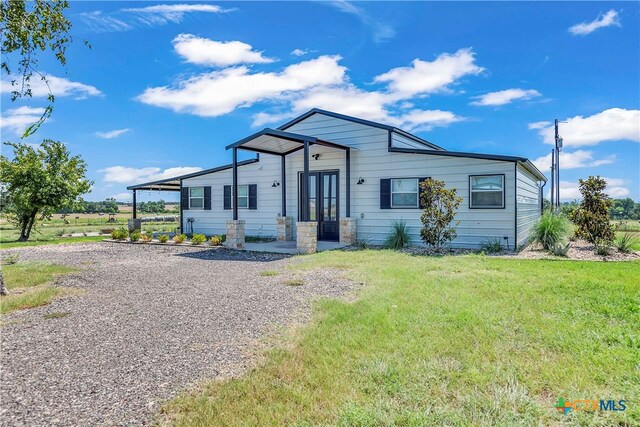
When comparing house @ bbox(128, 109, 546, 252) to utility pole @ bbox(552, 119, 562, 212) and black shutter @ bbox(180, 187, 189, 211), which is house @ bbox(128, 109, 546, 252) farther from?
utility pole @ bbox(552, 119, 562, 212)

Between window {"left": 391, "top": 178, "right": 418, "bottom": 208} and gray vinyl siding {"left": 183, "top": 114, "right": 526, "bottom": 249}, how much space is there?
222mm

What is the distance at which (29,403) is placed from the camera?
104 inches

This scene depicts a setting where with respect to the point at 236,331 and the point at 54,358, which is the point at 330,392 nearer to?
the point at 236,331

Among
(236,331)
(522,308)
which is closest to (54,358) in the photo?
(236,331)

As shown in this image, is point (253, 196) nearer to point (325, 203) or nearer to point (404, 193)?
point (325, 203)

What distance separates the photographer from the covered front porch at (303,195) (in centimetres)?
1244

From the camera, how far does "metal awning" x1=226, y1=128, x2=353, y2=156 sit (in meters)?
11.5

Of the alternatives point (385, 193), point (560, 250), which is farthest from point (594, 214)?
point (385, 193)

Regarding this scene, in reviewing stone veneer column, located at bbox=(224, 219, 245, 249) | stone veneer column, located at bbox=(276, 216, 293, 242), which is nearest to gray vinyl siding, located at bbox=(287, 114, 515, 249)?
stone veneer column, located at bbox=(276, 216, 293, 242)

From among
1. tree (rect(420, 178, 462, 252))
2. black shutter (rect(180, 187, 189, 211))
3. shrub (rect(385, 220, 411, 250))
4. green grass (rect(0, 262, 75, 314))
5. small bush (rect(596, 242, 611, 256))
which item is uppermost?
black shutter (rect(180, 187, 189, 211))

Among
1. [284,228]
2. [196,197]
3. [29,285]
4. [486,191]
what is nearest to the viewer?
[29,285]

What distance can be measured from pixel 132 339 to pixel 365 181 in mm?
10586

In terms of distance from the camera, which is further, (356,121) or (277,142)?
(356,121)

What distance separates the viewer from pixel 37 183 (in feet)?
55.8
